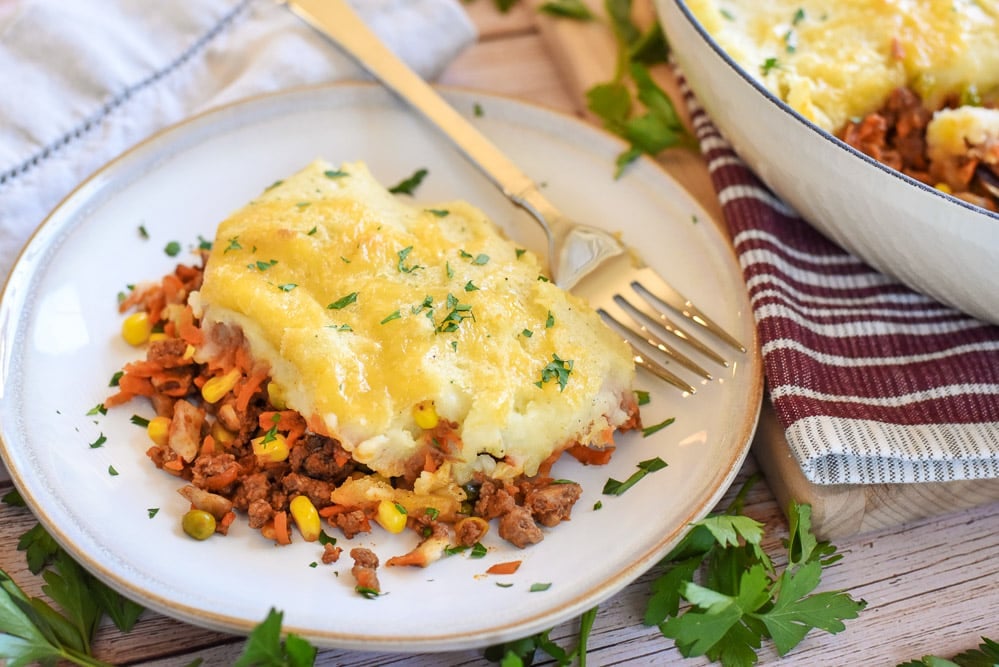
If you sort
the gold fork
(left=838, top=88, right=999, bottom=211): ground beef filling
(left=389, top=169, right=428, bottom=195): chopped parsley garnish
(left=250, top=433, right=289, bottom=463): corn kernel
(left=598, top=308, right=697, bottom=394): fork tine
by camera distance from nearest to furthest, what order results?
(left=250, top=433, right=289, bottom=463): corn kernel → (left=598, top=308, right=697, bottom=394): fork tine → the gold fork → (left=838, top=88, right=999, bottom=211): ground beef filling → (left=389, top=169, right=428, bottom=195): chopped parsley garnish

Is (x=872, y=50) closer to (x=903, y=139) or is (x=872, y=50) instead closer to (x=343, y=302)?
(x=903, y=139)

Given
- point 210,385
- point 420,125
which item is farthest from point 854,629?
point 420,125

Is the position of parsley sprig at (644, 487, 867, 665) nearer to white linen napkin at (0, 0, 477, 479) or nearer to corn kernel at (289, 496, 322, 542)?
corn kernel at (289, 496, 322, 542)

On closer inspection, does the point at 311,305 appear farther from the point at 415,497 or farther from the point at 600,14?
the point at 600,14

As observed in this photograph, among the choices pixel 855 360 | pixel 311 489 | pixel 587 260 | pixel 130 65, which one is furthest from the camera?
pixel 130 65

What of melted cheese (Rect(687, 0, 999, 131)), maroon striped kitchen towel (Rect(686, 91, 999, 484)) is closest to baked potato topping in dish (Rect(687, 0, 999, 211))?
melted cheese (Rect(687, 0, 999, 131))

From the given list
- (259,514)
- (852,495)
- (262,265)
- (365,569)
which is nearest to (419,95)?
(262,265)

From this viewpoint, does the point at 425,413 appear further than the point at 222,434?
No
